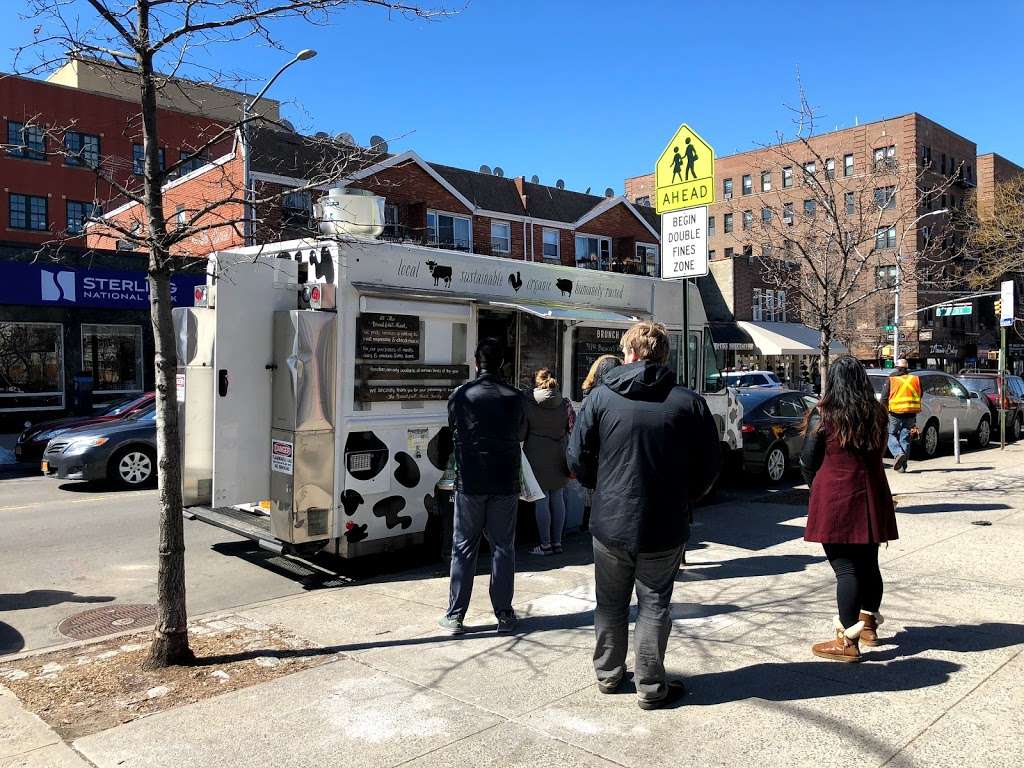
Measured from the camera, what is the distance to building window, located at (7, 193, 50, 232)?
30750 mm

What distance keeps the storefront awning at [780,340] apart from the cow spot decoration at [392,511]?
1432 inches

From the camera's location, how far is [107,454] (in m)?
11.4

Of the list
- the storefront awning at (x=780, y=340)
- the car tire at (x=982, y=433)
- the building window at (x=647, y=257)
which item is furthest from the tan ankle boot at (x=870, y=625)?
the storefront awning at (x=780, y=340)

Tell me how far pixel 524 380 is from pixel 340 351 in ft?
7.26

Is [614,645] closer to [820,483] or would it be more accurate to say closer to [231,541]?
[820,483]

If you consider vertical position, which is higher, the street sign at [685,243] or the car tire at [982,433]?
the street sign at [685,243]

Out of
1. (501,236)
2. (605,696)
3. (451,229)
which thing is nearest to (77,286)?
(451,229)

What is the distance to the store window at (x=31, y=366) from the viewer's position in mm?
20453

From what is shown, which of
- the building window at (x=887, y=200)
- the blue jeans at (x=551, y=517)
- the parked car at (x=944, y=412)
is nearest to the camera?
the blue jeans at (x=551, y=517)

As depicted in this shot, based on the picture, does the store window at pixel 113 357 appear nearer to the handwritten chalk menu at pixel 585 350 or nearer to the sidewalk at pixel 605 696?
the handwritten chalk menu at pixel 585 350

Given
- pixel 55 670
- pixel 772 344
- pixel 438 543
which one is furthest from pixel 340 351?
pixel 772 344

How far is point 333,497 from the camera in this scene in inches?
245

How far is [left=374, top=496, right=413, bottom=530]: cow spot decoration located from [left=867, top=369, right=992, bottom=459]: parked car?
10.4 m

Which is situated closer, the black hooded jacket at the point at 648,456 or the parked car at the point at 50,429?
the black hooded jacket at the point at 648,456
